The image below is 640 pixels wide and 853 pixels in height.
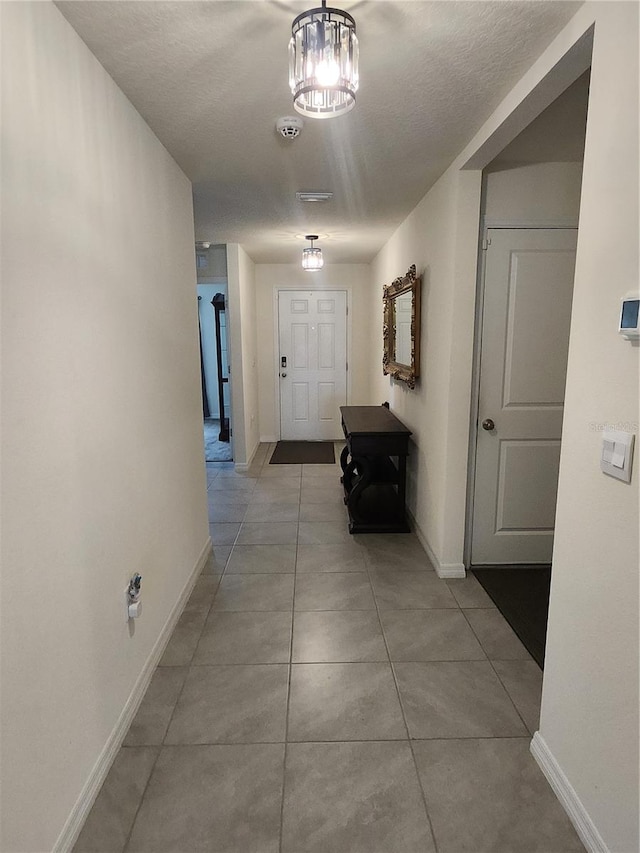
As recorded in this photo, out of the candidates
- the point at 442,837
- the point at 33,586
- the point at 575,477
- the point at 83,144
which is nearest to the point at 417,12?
the point at 83,144

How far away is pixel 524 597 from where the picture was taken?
2.52m

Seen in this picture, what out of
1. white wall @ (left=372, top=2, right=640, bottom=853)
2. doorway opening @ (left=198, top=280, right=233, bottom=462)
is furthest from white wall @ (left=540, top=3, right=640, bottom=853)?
doorway opening @ (left=198, top=280, right=233, bottom=462)

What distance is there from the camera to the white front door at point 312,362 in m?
5.90

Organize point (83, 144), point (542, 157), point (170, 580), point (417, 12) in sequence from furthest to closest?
point (542, 157) → point (170, 580) → point (83, 144) → point (417, 12)

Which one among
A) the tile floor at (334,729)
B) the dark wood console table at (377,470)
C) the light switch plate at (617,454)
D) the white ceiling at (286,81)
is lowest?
the tile floor at (334,729)

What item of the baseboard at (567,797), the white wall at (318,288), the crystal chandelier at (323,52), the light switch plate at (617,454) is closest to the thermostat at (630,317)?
the light switch plate at (617,454)

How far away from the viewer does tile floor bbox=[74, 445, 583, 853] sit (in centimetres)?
133

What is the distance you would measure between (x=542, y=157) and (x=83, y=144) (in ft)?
7.09

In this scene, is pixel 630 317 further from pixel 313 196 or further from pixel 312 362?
pixel 312 362

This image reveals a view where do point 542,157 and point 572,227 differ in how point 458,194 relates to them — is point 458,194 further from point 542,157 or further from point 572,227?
point 572,227

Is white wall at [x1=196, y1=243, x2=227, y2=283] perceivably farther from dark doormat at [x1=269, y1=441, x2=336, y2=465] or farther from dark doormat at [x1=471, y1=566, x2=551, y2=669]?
dark doormat at [x1=471, y1=566, x2=551, y2=669]

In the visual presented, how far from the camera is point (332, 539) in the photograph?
325cm

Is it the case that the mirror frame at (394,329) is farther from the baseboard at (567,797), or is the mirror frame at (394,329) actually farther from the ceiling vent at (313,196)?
the baseboard at (567,797)

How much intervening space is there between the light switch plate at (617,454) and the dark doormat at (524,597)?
4.10ft
